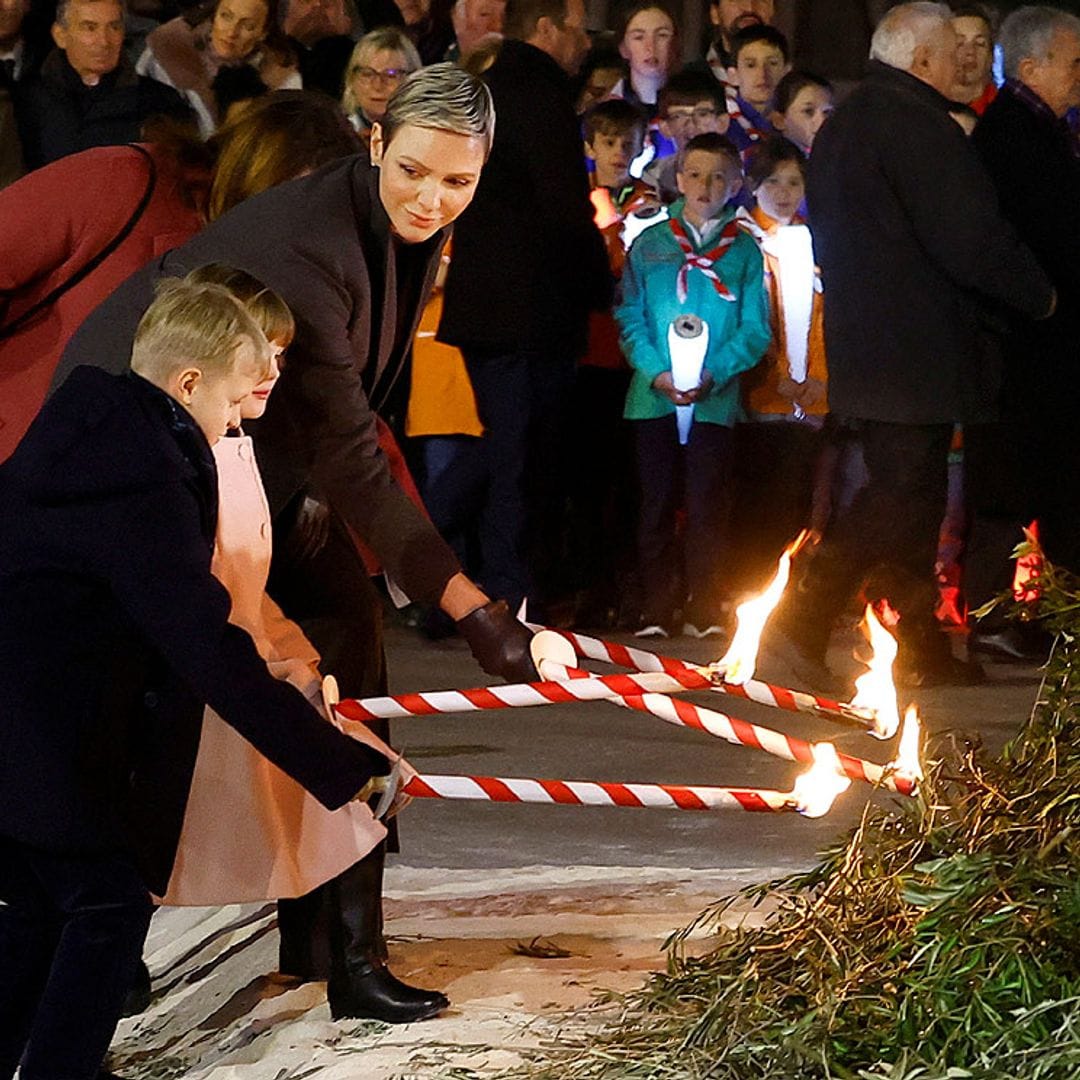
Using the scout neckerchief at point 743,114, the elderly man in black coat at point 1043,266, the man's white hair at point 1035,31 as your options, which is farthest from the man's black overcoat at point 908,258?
the scout neckerchief at point 743,114

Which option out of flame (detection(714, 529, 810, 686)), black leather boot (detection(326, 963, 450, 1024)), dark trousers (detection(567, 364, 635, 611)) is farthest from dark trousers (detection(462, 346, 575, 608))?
flame (detection(714, 529, 810, 686))

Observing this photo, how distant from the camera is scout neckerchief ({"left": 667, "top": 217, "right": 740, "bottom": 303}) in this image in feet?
29.2

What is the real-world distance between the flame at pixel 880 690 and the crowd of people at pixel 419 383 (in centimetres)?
63

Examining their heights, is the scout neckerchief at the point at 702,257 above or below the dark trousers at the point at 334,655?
below

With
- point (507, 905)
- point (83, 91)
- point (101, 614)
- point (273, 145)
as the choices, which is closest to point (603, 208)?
point (83, 91)

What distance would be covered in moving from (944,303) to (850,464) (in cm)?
99

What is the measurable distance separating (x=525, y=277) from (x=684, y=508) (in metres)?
1.24

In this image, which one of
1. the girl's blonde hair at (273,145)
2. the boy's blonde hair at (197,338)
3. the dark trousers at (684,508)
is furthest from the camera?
the dark trousers at (684,508)

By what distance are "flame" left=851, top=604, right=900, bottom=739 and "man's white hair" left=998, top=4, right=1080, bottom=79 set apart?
15.4 ft

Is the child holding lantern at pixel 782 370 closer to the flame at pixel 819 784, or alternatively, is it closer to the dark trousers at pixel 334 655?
the dark trousers at pixel 334 655

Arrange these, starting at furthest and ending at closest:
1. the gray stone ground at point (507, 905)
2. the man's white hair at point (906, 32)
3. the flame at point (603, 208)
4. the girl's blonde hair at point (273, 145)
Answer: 1. the flame at point (603, 208)
2. the man's white hair at point (906, 32)
3. the girl's blonde hair at point (273, 145)
4. the gray stone ground at point (507, 905)

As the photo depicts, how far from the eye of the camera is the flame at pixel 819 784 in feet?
12.8

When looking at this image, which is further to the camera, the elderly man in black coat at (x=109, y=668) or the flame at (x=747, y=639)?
the flame at (x=747, y=639)

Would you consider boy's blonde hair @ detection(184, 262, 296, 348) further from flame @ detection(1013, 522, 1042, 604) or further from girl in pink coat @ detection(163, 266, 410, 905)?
flame @ detection(1013, 522, 1042, 604)
